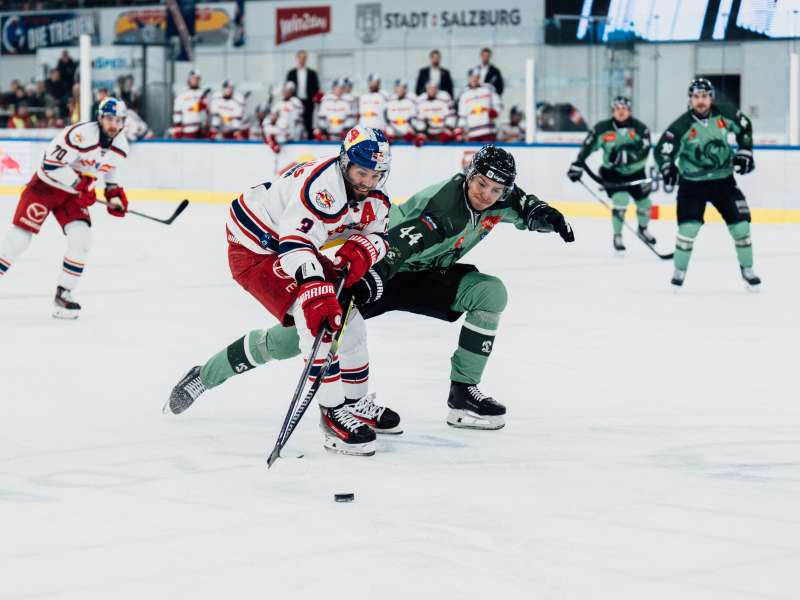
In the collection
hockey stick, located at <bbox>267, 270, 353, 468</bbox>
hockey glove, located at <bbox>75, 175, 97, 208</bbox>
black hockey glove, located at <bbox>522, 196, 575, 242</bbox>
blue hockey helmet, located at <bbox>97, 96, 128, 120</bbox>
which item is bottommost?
hockey stick, located at <bbox>267, 270, 353, 468</bbox>

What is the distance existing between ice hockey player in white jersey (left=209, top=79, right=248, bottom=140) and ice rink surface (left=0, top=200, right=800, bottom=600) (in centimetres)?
864

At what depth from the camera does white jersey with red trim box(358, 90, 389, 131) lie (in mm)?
13911

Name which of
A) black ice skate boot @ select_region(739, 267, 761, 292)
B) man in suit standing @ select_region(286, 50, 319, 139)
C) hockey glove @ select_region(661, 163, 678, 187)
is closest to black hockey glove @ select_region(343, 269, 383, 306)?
black ice skate boot @ select_region(739, 267, 761, 292)

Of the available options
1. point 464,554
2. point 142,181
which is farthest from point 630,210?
point 464,554

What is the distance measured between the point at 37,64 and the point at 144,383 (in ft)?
43.7

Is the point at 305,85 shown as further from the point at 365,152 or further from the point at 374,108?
the point at 365,152

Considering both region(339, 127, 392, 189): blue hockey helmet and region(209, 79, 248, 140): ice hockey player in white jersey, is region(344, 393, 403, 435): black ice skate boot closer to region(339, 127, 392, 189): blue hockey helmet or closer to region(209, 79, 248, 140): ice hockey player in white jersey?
region(339, 127, 392, 189): blue hockey helmet

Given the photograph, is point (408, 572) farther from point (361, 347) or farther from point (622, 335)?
point (622, 335)

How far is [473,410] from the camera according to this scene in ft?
12.6

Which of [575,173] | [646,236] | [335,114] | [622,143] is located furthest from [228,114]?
[646,236]

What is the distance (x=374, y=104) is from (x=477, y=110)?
4.27 feet

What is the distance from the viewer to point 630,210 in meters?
11.6

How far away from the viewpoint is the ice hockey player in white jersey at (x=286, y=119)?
1396cm

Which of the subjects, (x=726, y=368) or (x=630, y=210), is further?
(x=630, y=210)
